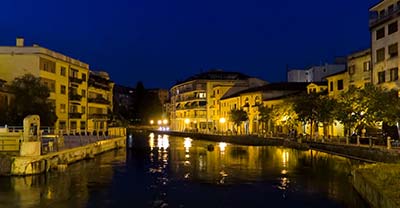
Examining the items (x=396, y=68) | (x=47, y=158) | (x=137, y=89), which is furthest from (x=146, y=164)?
(x=137, y=89)

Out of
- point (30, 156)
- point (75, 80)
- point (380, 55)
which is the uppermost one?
point (380, 55)

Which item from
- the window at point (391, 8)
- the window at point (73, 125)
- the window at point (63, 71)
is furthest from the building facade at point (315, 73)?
the window at point (63, 71)

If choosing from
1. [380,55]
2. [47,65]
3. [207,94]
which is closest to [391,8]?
[380,55]

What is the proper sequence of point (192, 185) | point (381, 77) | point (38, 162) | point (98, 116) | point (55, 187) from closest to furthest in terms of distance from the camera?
point (55, 187)
point (192, 185)
point (38, 162)
point (381, 77)
point (98, 116)

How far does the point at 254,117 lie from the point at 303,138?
38.3m

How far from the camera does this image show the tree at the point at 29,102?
207ft

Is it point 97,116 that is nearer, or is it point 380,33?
point 380,33

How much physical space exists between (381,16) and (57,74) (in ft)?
165

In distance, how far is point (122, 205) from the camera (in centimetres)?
2842

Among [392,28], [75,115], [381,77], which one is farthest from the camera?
[75,115]

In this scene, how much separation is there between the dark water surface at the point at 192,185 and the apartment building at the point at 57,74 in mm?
29532

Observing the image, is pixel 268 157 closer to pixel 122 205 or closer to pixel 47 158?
pixel 47 158

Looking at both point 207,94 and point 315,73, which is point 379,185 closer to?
point 315,73

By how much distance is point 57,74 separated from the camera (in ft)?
274
